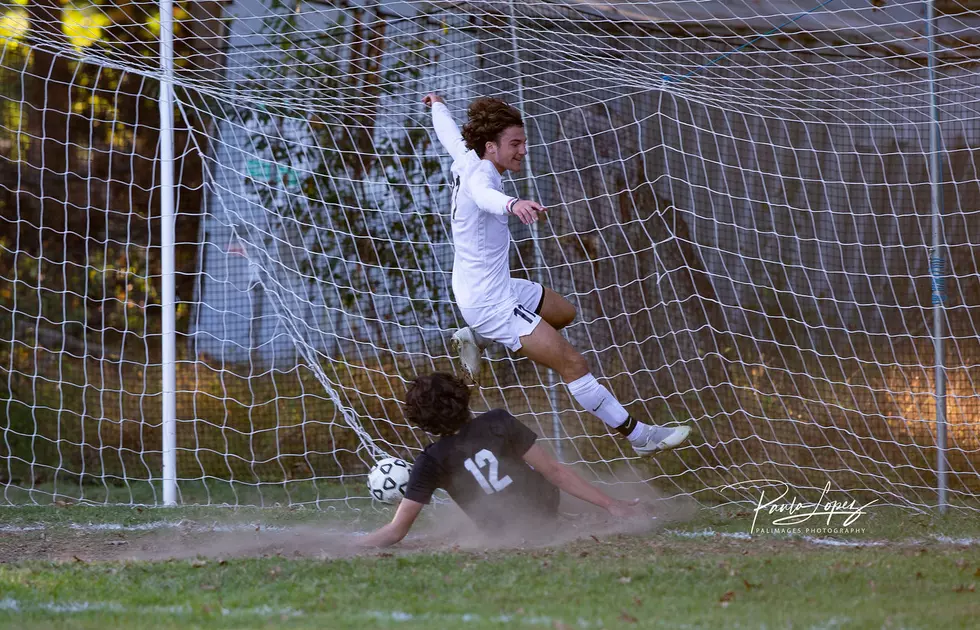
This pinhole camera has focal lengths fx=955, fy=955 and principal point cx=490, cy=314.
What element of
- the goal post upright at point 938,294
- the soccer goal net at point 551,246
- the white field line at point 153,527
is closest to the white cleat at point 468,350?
the soccer goal net at point 551,246

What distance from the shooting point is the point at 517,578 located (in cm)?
364

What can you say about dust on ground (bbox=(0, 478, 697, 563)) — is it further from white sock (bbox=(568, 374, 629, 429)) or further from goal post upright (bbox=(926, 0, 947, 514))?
goal post upright (bbox=(926, 0, 947, 514))

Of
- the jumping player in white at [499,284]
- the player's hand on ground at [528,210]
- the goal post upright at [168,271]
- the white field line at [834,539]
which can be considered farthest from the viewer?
the goal post upright at [168,271]

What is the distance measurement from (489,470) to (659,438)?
3.47 ft

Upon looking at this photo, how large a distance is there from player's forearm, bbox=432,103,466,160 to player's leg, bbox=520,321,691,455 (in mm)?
1008

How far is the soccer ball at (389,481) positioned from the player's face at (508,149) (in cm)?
165

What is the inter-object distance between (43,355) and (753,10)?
623 centimetres

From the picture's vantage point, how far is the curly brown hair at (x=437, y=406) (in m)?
4.48

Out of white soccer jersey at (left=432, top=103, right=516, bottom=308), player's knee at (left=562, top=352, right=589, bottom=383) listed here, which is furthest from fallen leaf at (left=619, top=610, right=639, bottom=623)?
white soccer jersey at (left=432, top=103, right=516, bottom=308)

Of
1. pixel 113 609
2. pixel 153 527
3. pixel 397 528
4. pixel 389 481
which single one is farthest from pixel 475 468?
pixel 153 527

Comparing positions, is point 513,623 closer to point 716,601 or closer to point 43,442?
point 716,601

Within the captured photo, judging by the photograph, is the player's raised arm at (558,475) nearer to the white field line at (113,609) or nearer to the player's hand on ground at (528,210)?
the player's hand on ground at (528,210)

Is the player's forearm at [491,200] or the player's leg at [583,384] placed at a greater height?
the player's forearm at [491,200]

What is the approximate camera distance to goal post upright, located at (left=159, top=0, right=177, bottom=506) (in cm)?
618
